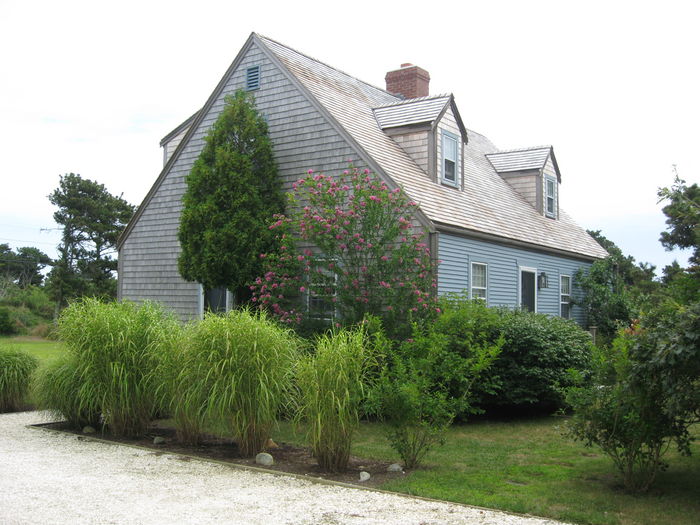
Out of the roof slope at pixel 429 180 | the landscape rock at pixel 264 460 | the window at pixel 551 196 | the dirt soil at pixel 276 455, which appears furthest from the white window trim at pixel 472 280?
the landscape rock at pixel 264 460

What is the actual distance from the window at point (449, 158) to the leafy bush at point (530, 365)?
5.09 metres

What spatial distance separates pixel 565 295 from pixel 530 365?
8885mm

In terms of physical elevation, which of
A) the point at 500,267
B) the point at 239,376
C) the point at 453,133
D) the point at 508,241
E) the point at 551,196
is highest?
the point at 453,133

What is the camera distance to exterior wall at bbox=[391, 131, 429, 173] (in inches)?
606

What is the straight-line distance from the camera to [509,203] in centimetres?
1895

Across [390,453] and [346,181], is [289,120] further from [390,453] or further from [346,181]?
[390,453]

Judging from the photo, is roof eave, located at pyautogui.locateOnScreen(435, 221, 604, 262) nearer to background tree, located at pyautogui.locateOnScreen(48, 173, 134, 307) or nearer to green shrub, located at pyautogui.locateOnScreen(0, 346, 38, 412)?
green shrub, located at pyautogui.locateOnScreen(0, 346, 38, 412)

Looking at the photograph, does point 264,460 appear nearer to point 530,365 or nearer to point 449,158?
→ point 530,365

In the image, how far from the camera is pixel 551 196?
21578 mm

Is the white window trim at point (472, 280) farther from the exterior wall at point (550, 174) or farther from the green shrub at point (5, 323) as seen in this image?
the green shrub at point (5, 323)

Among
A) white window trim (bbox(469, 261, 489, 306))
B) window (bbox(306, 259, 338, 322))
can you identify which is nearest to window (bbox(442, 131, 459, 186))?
white window trim (bbox(469, 261, 489, 306))

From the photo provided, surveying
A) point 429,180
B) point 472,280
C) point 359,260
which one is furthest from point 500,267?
point 359,260

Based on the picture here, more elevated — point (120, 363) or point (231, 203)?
point (231, 203)

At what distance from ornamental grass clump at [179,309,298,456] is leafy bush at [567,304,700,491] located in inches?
132
